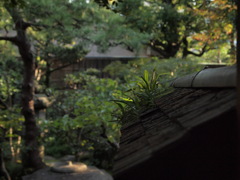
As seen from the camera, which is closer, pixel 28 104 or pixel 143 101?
pixel 143 101

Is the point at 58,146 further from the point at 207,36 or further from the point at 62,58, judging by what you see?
the point at 207,36

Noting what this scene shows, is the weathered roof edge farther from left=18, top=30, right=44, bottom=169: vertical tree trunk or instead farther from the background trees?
left=18, top=30, right=44, bottom=169: vertical tree trunk

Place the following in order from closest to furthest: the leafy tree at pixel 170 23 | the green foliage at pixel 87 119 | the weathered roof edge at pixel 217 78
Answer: the weathered roof edge at pixel 217 78 → the green foliage at pixel 87 119 → the leafy tree at pixel 170 23

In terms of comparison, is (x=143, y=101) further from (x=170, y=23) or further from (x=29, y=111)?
(x=170, y=23)

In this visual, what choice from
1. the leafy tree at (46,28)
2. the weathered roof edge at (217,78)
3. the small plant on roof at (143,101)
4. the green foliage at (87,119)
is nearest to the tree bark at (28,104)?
the leafy tree at (46,28)

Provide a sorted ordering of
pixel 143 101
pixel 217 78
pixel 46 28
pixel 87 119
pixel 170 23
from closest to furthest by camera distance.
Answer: pixel 217 78 < pixel 143 101 < pixel 87 119 < pixel 46 28 < pixel 170 23

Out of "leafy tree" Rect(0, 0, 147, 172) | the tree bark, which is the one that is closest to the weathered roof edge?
"leafy tree" Rect(0, 0, 147, 172)

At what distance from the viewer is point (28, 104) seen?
9.65m

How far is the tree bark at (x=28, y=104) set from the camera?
9.11 meters

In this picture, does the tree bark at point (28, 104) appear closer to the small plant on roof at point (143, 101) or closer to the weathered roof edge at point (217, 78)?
the small plant on roof at point (143, 101)

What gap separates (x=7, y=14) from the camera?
8906mm

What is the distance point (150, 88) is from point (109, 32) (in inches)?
282

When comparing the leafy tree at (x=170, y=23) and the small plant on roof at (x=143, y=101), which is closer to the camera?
the small plant on roof at (x=143, y=101)

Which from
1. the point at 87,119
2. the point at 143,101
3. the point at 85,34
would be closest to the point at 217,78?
the point at 143,101
